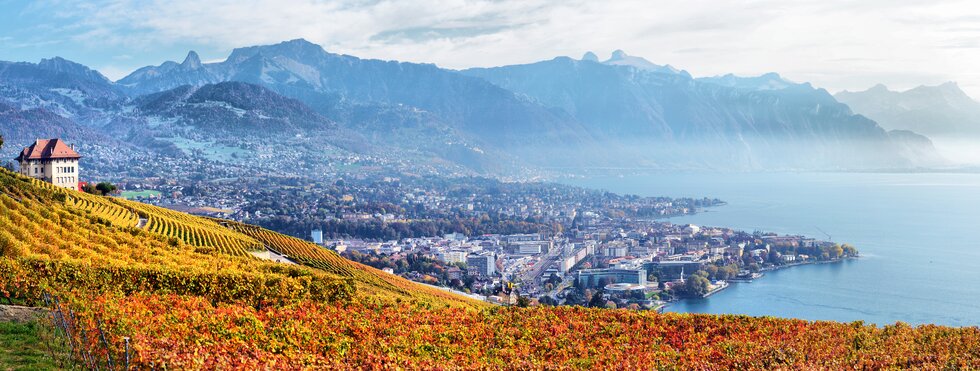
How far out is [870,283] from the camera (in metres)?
48.5

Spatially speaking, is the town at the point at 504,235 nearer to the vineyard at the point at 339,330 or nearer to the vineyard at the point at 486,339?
the vineyard at the point at 339,330

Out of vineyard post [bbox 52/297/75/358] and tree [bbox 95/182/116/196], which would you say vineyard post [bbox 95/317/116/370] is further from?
tree [bbox 95/182/116/196]

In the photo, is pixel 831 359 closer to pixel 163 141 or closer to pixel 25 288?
pixel 25 288

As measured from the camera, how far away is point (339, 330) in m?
10.7

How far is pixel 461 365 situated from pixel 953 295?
45410 millimetres

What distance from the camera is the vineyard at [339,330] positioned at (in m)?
8.79

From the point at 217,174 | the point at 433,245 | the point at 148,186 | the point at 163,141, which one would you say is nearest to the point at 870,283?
the point at 433,245

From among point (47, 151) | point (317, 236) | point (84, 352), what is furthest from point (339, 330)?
point (317, 236)

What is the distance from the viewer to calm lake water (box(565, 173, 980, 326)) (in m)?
40.9

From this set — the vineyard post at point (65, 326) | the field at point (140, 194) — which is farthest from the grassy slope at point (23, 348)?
the field at point (140, 194)

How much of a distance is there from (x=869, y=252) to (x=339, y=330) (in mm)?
62353

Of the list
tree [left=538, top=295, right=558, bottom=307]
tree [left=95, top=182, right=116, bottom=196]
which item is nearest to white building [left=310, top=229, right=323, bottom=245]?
tree [left=95, top=182, right=116, bottom=196]

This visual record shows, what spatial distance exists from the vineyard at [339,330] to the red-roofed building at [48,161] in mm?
24553

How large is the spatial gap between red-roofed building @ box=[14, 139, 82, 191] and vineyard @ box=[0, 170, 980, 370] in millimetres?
24553
